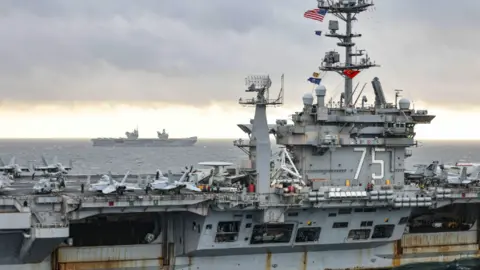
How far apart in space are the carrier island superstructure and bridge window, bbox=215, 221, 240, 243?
0.04 m

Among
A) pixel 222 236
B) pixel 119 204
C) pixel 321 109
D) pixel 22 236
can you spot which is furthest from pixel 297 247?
pixel 22 236

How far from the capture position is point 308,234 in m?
24.3

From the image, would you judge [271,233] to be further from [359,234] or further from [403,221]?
[403,221]

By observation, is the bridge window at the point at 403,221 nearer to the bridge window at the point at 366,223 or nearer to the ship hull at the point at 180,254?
the ship hull at the point at 180,254

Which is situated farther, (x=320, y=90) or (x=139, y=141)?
(x=139, y=141)

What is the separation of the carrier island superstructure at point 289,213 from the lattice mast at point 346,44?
0.14 ft

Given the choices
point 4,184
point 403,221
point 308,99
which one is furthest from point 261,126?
point 4,184

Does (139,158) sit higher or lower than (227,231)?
higher

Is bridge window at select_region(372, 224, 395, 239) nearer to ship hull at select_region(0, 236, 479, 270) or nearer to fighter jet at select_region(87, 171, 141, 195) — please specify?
ship hull at select_region(0, 236, 479, 270)

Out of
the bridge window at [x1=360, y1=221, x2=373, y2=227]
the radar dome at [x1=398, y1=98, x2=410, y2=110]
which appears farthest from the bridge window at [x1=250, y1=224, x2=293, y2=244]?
the radar dome at [x1=398, y1=98, x2=410, y2=110]

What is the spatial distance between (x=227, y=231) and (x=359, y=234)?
4.98m

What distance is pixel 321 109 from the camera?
25.0 m

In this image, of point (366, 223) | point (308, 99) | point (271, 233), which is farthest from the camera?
point (308, 99)

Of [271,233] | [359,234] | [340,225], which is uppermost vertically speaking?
[340,225]
